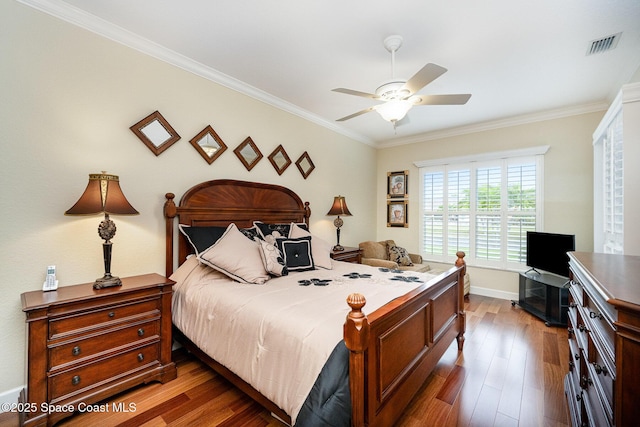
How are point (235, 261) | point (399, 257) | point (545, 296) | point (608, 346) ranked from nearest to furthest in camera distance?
point (608, 346)
point (235, 261)
point (545, 296)
point (399, 257)

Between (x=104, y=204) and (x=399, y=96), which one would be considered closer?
(x=104, y=204)

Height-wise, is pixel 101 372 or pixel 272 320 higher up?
pixel 272 320

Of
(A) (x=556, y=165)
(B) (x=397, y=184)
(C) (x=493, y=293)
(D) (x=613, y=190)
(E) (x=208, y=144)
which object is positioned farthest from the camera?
(B) (x=397, y=184)

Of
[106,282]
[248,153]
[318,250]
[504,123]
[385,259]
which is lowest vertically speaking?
[385,259]

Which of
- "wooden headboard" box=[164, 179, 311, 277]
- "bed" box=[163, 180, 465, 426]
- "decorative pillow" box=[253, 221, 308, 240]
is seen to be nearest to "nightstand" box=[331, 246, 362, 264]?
"bed" box=[163, 180, 465, 426]

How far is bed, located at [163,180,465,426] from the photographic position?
4.28 ft

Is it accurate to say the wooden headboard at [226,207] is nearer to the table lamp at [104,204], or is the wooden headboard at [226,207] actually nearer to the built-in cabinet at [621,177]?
the table lamp at [104,204]

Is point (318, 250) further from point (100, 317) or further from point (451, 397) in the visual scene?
point (100, 317)

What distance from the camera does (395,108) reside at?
2.23 m

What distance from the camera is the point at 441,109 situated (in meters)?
3.77

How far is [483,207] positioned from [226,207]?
3940mm

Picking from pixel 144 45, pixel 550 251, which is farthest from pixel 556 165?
pixel 144 45

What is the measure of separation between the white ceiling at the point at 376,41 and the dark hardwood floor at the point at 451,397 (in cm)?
276

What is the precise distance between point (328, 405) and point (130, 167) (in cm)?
236
